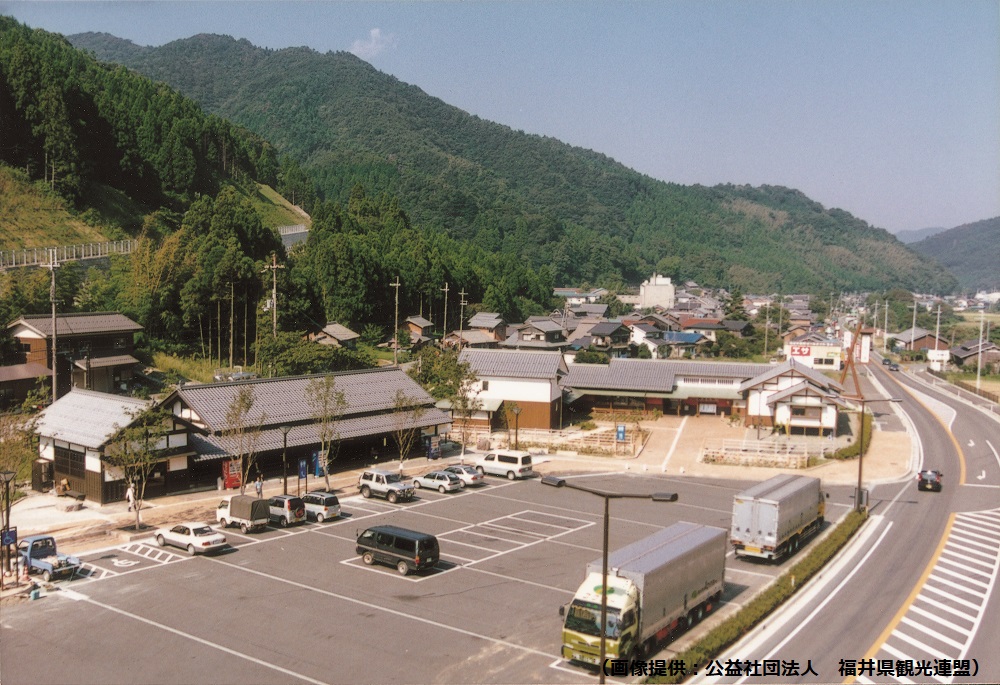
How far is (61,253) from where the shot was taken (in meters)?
71.9

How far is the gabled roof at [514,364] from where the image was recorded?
2430 inches

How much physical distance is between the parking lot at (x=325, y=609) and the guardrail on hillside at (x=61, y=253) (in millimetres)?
46780

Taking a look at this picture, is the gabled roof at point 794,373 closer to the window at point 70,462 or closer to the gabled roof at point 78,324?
the window at point 70,462

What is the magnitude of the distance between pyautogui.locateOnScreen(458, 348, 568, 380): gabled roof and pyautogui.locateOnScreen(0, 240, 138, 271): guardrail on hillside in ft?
117

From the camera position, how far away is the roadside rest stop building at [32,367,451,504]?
38.7 metres

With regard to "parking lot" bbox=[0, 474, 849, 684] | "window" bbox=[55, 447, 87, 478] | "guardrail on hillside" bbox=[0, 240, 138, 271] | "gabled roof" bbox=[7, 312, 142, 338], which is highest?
"guardrail on hillside" bbox=[0, 240, 138, 271]

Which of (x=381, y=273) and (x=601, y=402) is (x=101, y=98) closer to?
(x=381, y=273)

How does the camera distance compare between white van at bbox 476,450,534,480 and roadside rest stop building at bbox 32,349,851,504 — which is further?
white van at bbox 476,450,534,480

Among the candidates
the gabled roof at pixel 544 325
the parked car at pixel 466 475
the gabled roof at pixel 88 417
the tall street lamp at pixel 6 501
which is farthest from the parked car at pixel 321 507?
the gabled roof at pixel 544 325

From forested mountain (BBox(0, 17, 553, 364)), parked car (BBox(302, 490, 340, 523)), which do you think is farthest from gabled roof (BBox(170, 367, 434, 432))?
forested mountain (BBox(0, 17, 553, 364))

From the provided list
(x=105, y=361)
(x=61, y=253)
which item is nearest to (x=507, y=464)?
(x=105, y=361)

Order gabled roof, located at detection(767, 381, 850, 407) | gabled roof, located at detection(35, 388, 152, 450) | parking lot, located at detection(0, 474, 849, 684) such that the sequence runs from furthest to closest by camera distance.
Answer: gabled roof, located at detection(767, 381, 850, 407), gabled roof, located at detection(35, 388, 152, 450), parking lot, located at detection(0, 474, 849, 684)

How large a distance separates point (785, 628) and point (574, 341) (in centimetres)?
8728

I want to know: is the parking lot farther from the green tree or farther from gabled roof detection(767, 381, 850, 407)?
gabled roof detection(767, 381, 850, 407)
